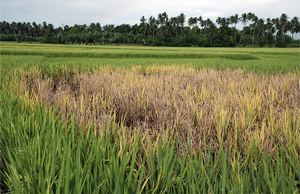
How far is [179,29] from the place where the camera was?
79.8m

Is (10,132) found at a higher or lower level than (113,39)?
lower

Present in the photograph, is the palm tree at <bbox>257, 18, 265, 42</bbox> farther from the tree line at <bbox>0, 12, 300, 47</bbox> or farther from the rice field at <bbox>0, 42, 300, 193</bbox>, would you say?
the rice field at <bbox>0, 42, 300, 193</bbox>

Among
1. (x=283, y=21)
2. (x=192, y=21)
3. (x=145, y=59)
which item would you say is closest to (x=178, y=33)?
(x=192, y=21)

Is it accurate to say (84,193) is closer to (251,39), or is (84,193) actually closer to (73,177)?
(73,177)

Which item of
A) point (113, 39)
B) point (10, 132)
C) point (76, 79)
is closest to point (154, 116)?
point (10, 132)

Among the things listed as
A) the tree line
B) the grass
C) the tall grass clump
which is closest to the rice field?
the tall grass clump

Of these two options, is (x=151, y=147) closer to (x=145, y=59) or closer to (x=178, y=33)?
(x=145, y=59)

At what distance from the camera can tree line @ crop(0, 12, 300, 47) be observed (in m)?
56.8

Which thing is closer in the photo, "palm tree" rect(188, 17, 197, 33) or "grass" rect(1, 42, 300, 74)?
"grass" rect(1, 42, 300, 74)

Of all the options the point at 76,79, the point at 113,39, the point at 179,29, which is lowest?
the point at 76,79

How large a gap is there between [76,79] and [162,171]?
3995 millimetres

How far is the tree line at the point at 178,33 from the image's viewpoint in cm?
5681

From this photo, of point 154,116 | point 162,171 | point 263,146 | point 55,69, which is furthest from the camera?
point 55,69

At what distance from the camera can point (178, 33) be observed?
78.8 metres
